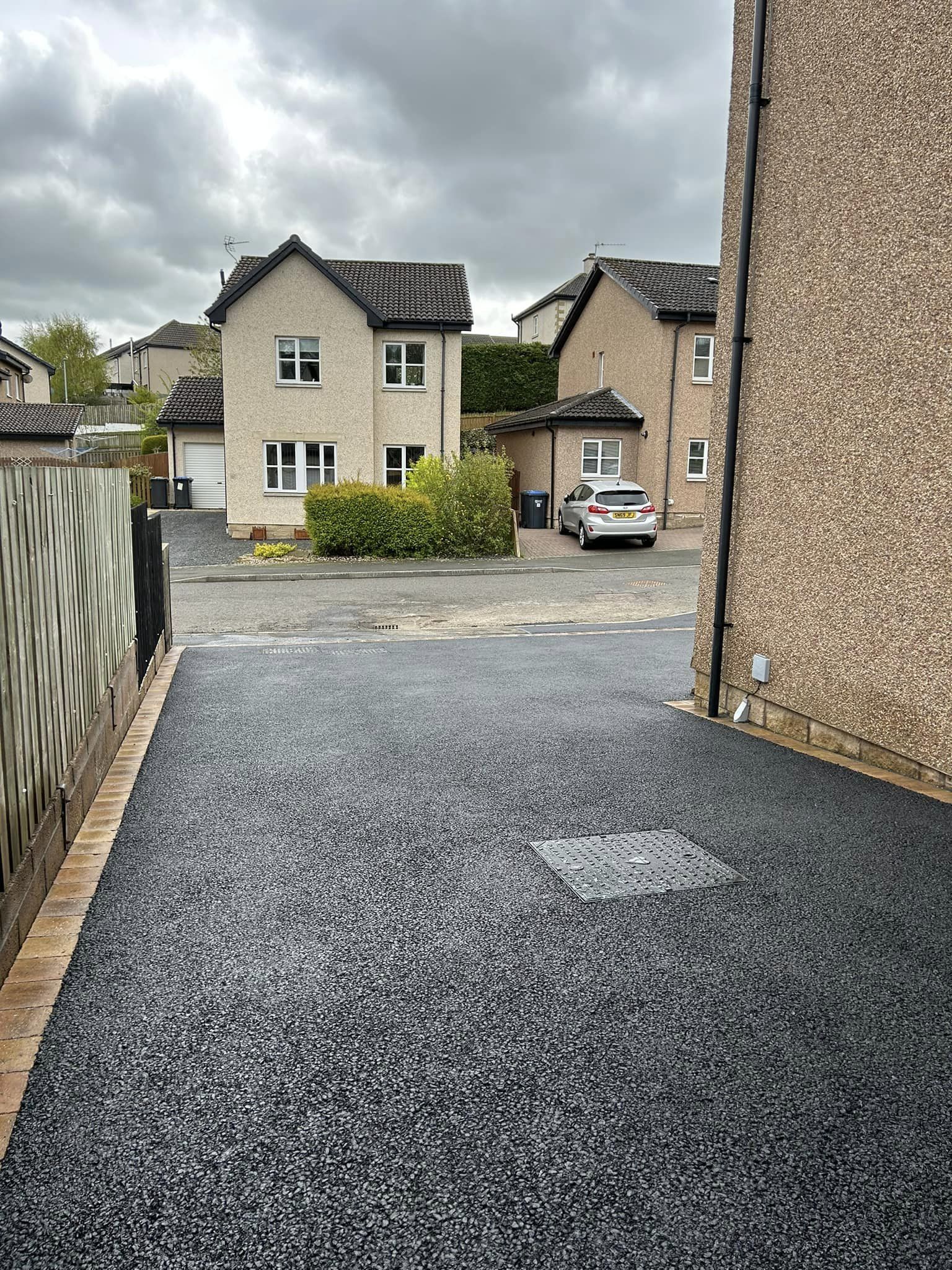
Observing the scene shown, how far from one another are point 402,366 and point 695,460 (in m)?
9.79

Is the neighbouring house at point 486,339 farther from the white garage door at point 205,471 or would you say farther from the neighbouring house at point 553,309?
the white garage door at point 205,471

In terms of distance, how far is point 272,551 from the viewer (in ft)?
76.7

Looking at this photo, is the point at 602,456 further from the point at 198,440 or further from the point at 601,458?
the point at 198,440

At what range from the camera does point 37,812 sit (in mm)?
3656

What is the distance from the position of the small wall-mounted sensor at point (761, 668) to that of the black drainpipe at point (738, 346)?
1.52 ft

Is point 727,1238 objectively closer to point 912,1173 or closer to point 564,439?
point 912,1173

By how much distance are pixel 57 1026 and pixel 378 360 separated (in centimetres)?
2661

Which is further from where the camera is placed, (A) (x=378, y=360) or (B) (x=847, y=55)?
(A) (x=378, y=360)

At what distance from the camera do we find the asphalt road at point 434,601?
14133mm

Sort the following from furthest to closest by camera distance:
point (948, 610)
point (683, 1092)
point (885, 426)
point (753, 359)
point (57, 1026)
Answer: point (753, 359) → point (885, 426) → point (948, 610) → point (57, 1026) → point (683, 1092)

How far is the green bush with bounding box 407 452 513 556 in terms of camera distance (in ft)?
78.2

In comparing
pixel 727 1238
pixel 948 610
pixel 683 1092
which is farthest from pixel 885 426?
pixel 727 1238

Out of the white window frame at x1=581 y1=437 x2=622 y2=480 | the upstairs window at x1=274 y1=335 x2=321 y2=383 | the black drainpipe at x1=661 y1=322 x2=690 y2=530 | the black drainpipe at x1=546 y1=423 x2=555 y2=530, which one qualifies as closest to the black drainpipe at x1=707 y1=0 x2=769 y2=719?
the upstairs window at x1=274 y1=335 x2=321 y2=383

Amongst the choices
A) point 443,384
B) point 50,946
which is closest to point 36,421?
point 443,384
